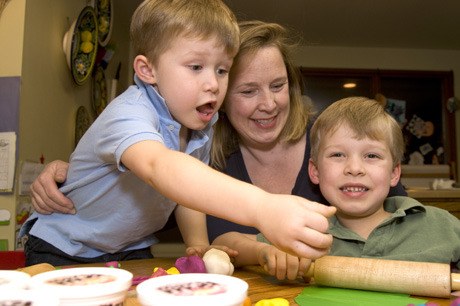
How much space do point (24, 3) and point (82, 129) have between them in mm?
1242

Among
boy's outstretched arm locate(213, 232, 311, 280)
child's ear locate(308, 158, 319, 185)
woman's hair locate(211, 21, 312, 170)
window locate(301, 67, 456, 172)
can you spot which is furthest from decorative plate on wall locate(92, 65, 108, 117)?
boy's outstretched arm locate(213, 232, 311, 280)

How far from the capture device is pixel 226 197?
640mm

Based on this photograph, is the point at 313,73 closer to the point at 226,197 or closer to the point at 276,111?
the point at 276,111

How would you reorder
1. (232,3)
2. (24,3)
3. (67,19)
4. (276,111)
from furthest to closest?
(232,3) → (67,19) → (24,3) → (276,111)

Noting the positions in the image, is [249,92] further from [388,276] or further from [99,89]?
[99,89]

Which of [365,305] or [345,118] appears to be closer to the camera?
[365,305]

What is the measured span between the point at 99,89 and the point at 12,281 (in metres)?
3.40

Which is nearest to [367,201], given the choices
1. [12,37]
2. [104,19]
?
[12,37]

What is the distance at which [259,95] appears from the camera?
53.9 inches

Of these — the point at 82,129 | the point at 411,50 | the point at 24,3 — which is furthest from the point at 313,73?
the point at 24,3

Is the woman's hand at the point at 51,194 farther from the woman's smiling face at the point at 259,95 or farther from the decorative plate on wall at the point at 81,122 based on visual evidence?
the decorative plate on wall at the point at 81,122

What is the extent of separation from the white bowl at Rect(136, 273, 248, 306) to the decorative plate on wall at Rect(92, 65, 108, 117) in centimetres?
329

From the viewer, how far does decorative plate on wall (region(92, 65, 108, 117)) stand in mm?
3621

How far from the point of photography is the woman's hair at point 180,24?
3.26 ft
